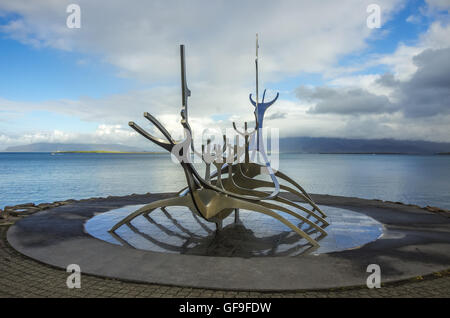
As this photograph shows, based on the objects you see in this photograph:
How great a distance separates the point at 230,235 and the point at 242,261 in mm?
2866

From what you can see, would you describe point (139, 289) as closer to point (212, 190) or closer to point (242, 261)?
point (242, 261)

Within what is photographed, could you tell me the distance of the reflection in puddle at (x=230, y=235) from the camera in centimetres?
925

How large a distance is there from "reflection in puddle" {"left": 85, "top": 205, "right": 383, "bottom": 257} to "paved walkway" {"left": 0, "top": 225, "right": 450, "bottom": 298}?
239cm

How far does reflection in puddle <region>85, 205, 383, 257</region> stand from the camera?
9250 millimetres

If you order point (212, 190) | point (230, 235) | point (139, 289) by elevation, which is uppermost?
point (212, 190)

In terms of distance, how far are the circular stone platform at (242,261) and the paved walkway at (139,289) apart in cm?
19

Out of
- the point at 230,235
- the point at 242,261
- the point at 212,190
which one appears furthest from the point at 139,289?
the point at 230,235

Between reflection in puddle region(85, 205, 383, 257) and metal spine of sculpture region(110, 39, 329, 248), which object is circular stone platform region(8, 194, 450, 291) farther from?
metal spine of sculpture region(110, 39, 329, 248)

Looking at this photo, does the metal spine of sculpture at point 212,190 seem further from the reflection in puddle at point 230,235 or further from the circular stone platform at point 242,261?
the circular stone platform at point 242,261

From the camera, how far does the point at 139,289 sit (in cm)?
647

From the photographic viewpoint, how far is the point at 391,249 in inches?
362

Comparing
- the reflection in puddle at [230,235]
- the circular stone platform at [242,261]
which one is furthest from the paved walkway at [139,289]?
the reflection in puddle at [230,235]

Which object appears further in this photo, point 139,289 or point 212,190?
point 212,190
